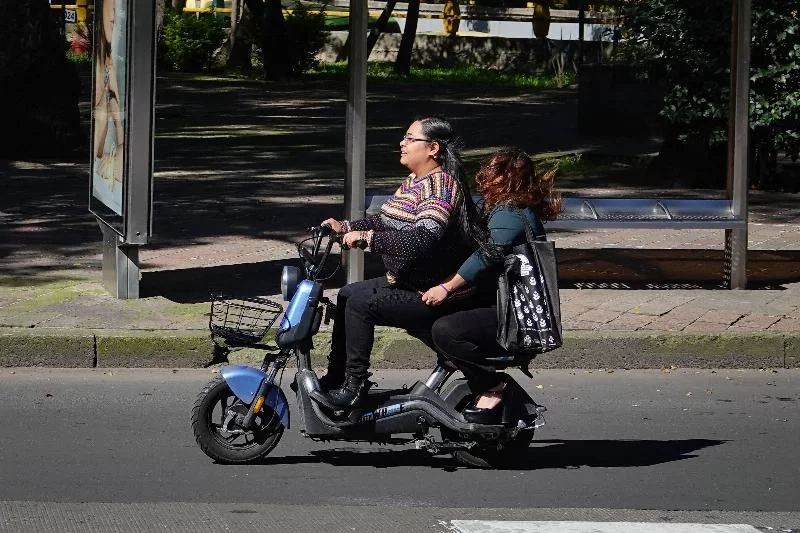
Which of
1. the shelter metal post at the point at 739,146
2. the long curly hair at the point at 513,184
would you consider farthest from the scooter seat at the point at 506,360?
the shelter metal post at the point at 739,146

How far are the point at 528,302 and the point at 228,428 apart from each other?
4.47ft

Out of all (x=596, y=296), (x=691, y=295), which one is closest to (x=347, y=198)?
(x=596, y=296)

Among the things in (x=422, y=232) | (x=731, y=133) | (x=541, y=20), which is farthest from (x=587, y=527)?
(x=541, y=20)

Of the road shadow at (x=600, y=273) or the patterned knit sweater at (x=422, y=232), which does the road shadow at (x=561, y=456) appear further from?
the road shadow at (x=600, y=273)

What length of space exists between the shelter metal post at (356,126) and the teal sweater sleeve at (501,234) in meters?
3.35

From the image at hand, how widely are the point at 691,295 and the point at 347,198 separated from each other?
7.91 feet

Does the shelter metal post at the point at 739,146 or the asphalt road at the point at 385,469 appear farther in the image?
the shelter metal post at the point at 739,146

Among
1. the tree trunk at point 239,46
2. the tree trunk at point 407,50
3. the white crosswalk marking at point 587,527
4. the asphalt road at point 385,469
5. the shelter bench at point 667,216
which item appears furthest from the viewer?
the tree trunk at point 239,46

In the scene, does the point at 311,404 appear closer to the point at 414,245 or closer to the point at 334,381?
the point at 334,381

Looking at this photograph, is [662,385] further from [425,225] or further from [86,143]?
[86,143]

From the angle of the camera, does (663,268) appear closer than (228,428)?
No

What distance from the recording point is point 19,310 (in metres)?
8.38

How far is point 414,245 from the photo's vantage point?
18.0 feet

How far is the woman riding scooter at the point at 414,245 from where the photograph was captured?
5.54 meters
